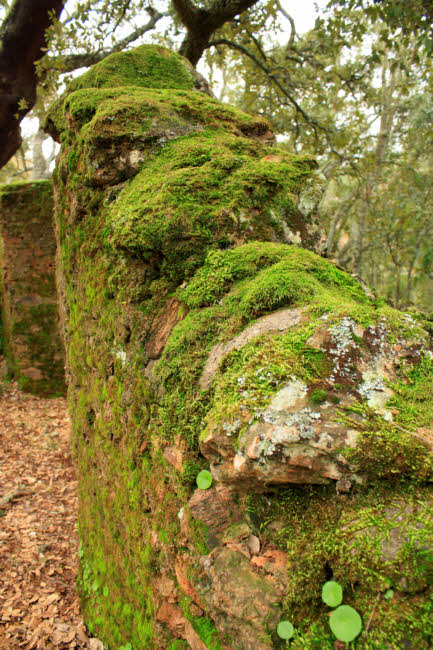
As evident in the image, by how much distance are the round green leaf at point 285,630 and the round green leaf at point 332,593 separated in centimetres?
16

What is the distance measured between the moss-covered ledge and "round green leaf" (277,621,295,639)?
23 millimetres

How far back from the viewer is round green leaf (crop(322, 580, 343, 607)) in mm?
1163

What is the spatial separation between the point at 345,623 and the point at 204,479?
72 cm

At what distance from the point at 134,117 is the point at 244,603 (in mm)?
2844

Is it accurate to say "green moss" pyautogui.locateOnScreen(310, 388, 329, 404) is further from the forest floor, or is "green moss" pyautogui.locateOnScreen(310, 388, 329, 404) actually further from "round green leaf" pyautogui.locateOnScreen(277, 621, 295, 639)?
the forest floor

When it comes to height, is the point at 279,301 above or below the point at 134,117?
below

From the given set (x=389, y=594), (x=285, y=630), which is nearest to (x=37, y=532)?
(x=285, y=630)

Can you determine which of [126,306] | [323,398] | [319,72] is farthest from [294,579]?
[319,72]

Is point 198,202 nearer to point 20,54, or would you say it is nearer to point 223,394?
point 223,394

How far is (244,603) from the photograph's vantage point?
1.37 m

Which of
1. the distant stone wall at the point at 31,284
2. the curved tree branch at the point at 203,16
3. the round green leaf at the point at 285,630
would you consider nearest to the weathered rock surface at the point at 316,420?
the round green leaf at the point at 285,630

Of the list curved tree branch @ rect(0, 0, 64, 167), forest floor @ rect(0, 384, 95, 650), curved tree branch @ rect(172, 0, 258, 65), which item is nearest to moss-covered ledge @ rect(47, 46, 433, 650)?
forest floor @ rect(0, 384, 95, 650)

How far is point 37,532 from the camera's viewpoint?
169 inches

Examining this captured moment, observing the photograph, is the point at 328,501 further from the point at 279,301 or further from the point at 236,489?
the point at 279,301
